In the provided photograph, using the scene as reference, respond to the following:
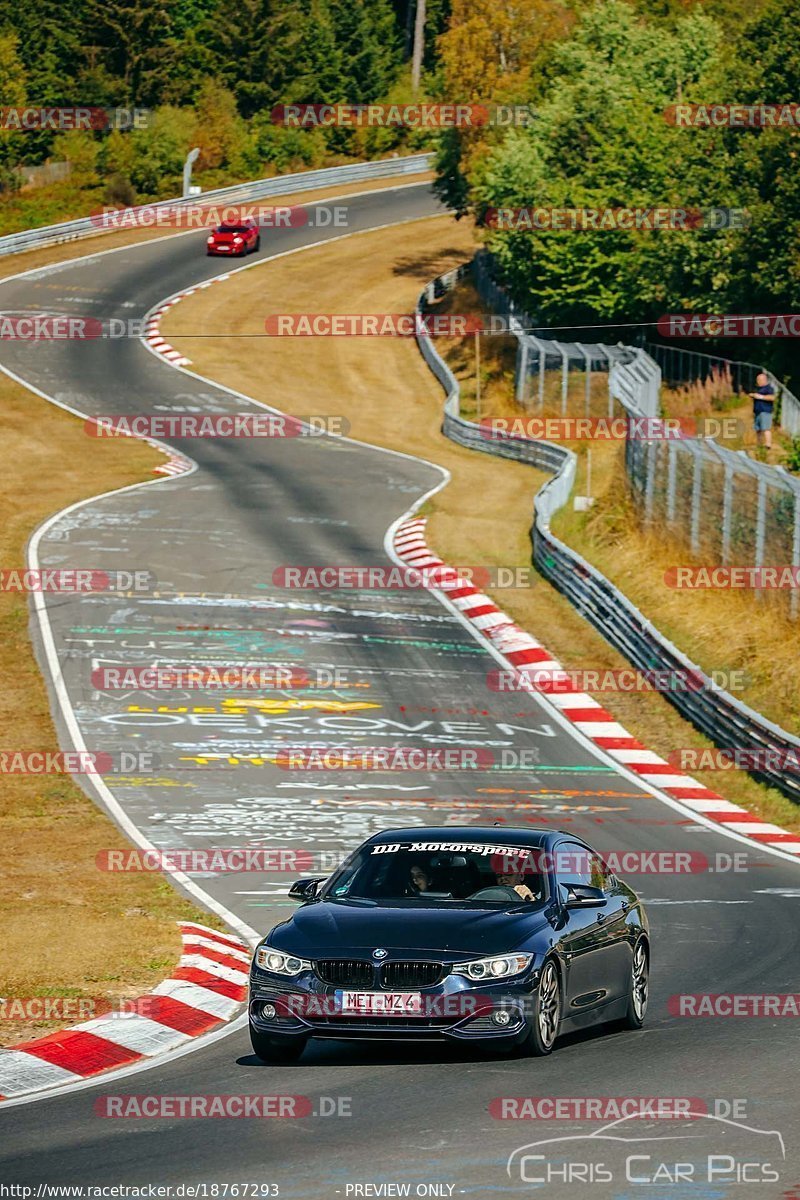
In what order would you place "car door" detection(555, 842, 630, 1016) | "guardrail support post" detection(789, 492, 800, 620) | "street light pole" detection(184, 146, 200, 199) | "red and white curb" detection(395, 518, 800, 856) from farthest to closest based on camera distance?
"street light pole" detection(184, 146, 200, 199)
"guardrail support post" detection(789, 492, 800, 620)
"red and white curb" detection(395, 518, 800, 856)
"car door" detection(555, 842, 630, 1016)

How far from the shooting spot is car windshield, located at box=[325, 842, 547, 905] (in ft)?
40.1

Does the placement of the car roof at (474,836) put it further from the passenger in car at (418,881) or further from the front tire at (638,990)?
the front tire at (638,990)

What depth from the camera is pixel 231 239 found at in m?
80.4

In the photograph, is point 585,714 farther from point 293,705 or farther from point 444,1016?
point 444,1016

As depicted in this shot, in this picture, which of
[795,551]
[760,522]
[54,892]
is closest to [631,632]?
[760,522]

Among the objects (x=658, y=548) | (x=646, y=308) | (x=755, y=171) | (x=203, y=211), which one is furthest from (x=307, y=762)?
(x=203, y=211)

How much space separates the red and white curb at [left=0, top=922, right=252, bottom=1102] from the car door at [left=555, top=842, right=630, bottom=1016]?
106 inches

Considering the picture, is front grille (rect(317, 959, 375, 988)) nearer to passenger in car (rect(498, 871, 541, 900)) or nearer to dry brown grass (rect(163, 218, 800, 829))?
passenger in car (rect(498, 871, 541, 900))

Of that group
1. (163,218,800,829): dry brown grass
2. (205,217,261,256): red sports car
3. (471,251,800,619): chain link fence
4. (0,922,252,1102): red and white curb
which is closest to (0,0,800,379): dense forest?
(471,251,800,619): chain link fence

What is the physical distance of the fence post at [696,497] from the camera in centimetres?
3381

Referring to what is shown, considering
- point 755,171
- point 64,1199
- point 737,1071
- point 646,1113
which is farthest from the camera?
point 755,171

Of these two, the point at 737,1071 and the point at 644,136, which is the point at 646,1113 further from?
the point at 644,136

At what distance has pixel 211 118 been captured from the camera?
99.4 metres

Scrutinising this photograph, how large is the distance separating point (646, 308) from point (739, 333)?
6.27m
